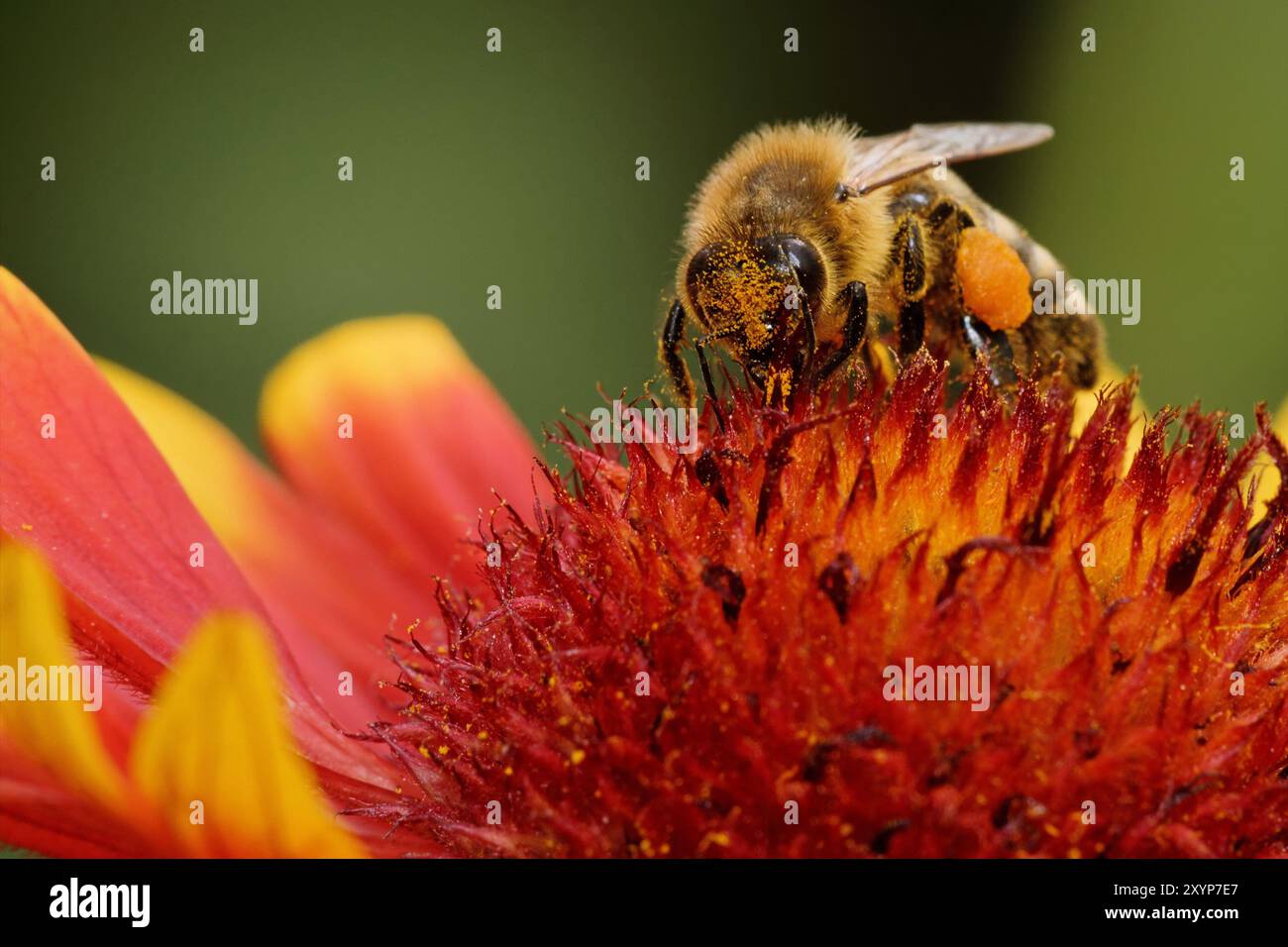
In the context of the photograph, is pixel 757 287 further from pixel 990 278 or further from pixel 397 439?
pixel 397 439

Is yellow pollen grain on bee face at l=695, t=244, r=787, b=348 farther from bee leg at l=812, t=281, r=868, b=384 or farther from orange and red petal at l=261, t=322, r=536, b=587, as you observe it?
orange and red petal at l=261, t=322, r=536, b=587

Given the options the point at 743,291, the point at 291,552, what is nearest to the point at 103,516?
the point at 291,552

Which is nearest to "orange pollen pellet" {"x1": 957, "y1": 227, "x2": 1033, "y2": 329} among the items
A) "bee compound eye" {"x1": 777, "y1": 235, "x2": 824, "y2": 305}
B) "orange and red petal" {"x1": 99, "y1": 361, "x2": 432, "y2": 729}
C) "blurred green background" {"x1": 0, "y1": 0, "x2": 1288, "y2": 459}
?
"bee compound eye" {"x1": 777, "y1": 235, "x2": 824, "y2": 305}

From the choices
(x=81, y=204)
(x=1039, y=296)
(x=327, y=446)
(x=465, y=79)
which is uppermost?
(x=465, y=79)

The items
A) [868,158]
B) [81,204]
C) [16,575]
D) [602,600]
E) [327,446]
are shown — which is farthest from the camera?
[81,204]

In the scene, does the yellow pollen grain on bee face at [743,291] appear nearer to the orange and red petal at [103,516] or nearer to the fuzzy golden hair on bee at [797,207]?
the fuzzy golden hair on bee at [797,207]

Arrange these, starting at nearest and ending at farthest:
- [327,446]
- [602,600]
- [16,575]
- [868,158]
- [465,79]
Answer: [16,575] < [602,600] < [868,158] < [327,446] < [465,79]
